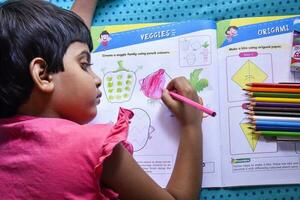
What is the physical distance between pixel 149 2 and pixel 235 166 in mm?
318

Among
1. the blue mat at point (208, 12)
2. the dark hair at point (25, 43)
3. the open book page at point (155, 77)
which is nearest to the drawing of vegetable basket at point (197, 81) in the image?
the open book page at point (155, 77)

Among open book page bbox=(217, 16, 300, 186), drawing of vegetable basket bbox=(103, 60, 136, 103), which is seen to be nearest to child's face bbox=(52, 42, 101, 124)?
drawing of vegetable basket bbox=(103, 60, 136, 103)

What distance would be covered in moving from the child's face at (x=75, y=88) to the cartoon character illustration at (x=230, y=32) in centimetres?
23

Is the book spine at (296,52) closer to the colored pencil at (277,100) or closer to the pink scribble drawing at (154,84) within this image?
the colored pencil at (277,100)

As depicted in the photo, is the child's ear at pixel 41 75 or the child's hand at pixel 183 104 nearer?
the child's ear at pixel 41 75

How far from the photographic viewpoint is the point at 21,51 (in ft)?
1.70

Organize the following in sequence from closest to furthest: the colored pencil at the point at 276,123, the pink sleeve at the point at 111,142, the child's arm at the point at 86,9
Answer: the pink sleeve at the point at 111,142 < the colored pencil at the point at 276,123 < the child's arm at the point at 86,9

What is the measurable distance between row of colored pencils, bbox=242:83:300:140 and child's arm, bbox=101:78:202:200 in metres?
0.09

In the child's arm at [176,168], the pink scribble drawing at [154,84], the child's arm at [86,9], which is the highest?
the child's arm at [86,9]

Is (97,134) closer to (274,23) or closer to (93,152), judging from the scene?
(93,152)

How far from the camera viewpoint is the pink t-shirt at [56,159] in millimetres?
500

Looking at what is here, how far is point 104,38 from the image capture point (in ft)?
2.29

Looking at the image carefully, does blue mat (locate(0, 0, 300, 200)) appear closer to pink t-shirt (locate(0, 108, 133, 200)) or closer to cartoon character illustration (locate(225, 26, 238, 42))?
cartoon character illustration (locate(225, 26, 238, 42))

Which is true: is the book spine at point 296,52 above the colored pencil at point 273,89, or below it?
above
